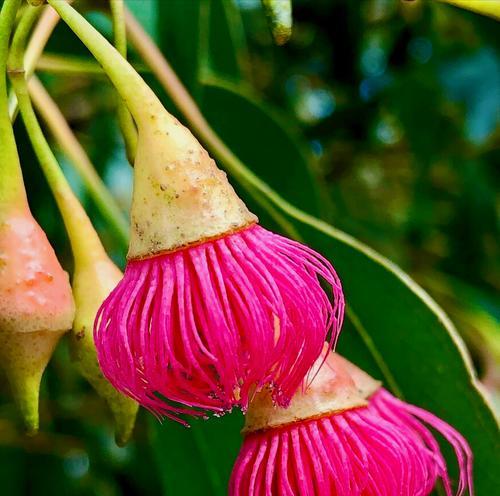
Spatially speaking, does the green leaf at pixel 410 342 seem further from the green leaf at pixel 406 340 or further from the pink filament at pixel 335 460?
the pink filament at pixel 335 460

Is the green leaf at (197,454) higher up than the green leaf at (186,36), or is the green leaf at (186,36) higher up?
the green leaf at (186,36)

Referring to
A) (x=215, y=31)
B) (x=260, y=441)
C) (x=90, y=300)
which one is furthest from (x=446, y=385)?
(x=215, y=31)

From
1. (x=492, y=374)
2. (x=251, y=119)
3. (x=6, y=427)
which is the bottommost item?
(x=6, y=427)

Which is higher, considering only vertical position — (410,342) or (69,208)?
(69,208)

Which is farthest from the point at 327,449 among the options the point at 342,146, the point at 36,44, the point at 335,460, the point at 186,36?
the point at 342,146

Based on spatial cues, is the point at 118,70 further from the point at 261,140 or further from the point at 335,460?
the point at 261,140

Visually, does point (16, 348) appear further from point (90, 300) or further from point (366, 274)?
point (366, 274)

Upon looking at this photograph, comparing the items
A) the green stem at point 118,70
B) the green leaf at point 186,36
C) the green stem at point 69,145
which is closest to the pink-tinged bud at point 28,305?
the green stem at point 118,70
